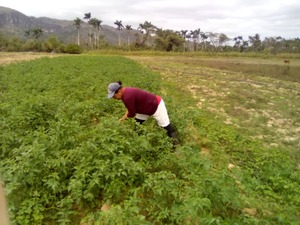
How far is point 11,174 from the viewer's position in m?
3.31

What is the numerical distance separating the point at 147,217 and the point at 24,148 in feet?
6.09

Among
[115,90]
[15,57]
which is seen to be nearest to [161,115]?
[115,90]

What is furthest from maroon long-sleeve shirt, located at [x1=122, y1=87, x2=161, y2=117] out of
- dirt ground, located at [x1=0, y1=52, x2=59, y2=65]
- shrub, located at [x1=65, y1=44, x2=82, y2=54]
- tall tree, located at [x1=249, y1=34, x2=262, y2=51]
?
tall tree, located at [x1=249, y1=34, x2=262, y2=51]

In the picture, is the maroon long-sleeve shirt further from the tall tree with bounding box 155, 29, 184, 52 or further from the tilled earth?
the tall tree with bounding box 155, 29, 184, 52

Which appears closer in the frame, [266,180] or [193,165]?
[193,165]

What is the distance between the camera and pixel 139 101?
4.84 meters

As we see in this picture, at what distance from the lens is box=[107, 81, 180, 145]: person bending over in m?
4.61

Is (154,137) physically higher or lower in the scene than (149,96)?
lower

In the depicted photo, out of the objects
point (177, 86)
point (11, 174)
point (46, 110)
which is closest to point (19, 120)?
point (46, 110)

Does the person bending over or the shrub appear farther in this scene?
the shrub

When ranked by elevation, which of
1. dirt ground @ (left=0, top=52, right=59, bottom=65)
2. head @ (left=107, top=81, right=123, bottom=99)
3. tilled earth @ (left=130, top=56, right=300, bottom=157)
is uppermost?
head @ (left=107, top=81, right=123, bottom=99)

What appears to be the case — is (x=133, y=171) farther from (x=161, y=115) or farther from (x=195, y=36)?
(x=195, y=36)

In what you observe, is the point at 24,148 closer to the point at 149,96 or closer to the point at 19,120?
the point at 19,120

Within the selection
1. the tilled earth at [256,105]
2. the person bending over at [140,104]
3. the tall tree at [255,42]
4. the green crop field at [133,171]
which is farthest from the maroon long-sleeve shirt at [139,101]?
the tall tree at [255,42]
